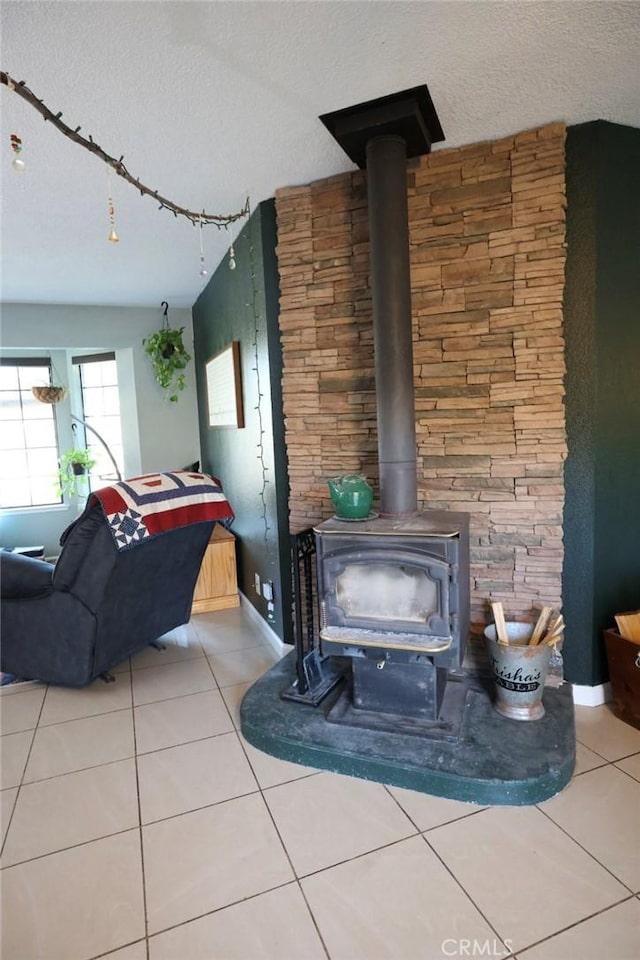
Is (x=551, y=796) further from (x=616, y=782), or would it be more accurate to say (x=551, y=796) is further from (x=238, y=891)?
(x=238, y=891)

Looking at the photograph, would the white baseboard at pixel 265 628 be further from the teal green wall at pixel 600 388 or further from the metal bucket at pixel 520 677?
the teal green wall at pixel 600 388

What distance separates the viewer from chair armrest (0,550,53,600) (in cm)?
236

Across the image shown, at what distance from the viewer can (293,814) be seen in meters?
1.68

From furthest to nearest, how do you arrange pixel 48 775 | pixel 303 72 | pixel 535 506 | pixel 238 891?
pixel 535 506 → pixel 48 775 → pixel 303 72 → pixel 238 891

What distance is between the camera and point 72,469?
189 inches

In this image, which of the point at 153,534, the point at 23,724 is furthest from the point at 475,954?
the point at 23,724

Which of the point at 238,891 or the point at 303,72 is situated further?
the point at 303,72

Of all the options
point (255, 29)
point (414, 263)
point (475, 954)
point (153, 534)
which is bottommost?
point (475, 954)

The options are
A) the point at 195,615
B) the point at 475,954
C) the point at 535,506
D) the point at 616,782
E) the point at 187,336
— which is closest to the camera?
the point at 475,954

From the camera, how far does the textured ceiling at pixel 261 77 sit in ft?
4.70

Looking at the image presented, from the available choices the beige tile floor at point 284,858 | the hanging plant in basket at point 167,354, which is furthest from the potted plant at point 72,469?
the beige tile floor at point 284,858

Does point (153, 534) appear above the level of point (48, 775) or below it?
above

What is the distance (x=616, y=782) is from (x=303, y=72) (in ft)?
8.45

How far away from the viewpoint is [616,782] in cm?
176
